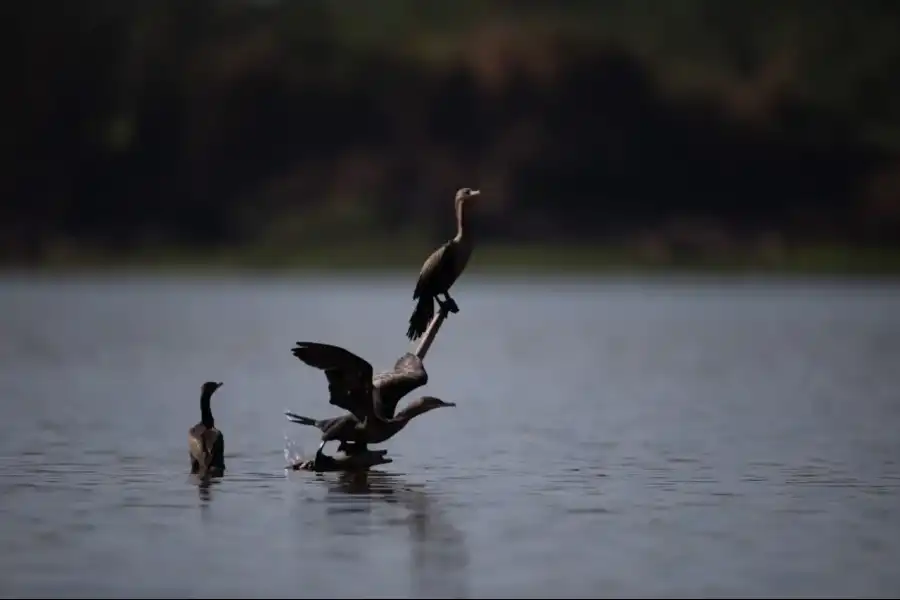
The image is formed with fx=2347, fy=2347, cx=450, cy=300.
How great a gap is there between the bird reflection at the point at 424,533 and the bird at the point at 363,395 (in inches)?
22.5

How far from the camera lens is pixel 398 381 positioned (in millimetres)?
29203

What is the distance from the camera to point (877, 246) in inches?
6727

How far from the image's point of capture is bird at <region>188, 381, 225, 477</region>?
1156 inches

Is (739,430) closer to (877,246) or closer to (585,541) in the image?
(585,541)

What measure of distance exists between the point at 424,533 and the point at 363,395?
483cm

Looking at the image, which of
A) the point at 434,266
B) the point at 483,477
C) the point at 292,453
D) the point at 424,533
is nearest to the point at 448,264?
the point at 434,266

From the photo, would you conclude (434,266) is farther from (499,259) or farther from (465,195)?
(499,259)

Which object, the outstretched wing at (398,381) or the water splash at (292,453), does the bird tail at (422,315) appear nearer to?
the outstretched wing at (398,381)

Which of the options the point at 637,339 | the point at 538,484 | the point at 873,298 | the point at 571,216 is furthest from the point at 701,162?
the point at 538,484

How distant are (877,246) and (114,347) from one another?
111 metres

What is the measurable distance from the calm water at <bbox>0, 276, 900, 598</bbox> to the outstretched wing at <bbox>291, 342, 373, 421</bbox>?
102 cm

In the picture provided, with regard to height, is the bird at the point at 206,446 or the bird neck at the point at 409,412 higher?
the bird neck at the point at 409,412

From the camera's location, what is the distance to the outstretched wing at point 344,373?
2805cm

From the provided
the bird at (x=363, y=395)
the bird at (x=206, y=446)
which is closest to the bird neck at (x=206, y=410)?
the bird at (x=206, y=446)
